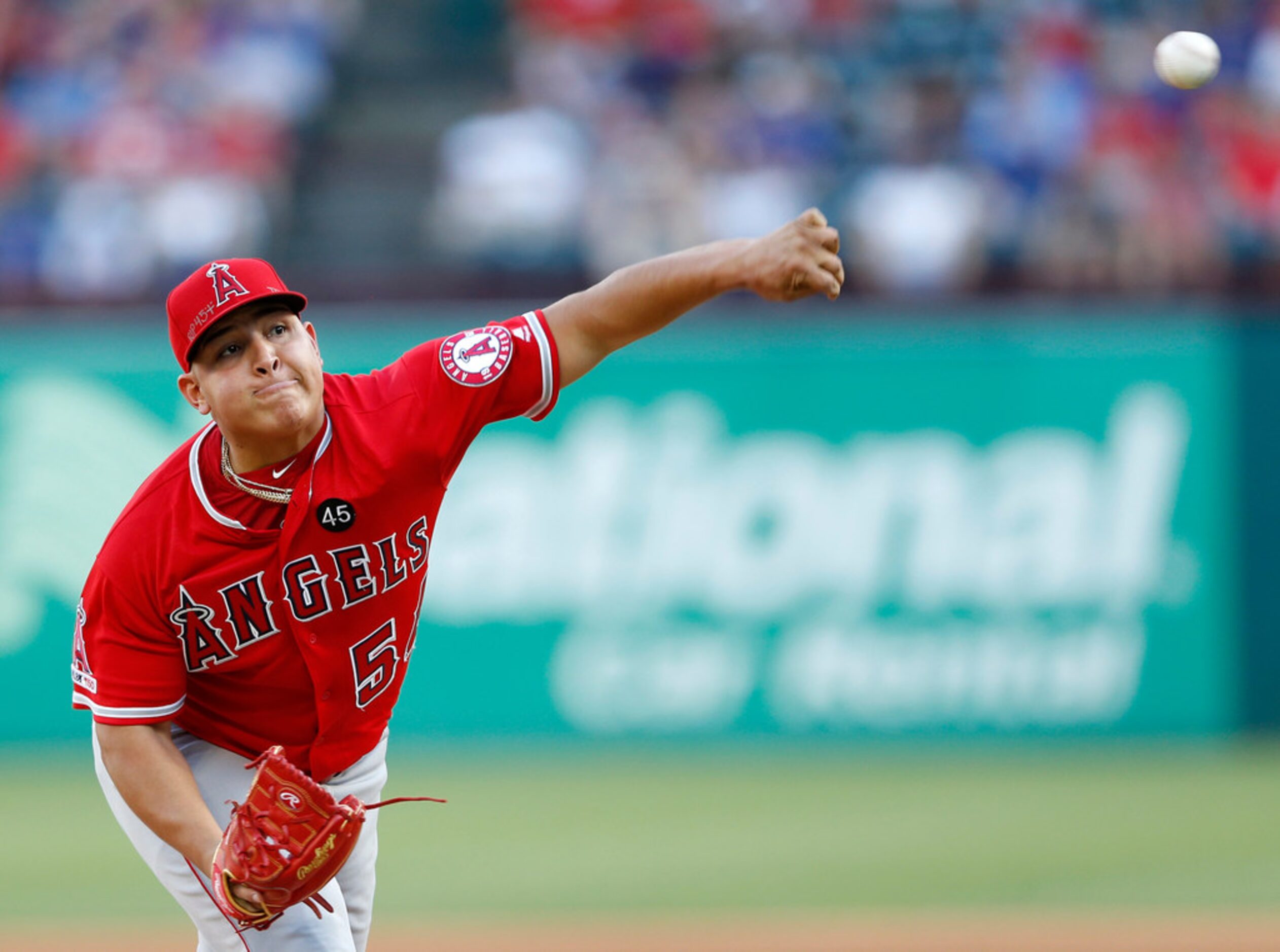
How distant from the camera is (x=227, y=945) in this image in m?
4.20

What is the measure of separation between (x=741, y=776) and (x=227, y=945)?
227 inches

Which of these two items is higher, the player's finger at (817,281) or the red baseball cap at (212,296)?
Result: the red baseball cap at (212,296)

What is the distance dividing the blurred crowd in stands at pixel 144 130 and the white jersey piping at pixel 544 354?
24.3 ft

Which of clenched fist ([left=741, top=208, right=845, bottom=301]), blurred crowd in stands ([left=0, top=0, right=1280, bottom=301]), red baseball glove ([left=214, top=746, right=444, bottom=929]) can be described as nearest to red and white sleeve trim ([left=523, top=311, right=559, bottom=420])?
clenched fist ([left=741, top=208, right=845, bottom=301])

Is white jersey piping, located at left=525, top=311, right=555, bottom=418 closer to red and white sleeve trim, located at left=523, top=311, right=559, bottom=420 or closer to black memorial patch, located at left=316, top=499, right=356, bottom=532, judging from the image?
red and white sleeve trim, located at left=523, top=311, right=559, bottom=420

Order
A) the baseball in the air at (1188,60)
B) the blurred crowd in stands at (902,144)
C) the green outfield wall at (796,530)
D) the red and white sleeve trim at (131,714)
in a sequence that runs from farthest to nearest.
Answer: the blurred crowd in stands at (902,144) → the green outfield wall at (796,530) → the baseball in the air at (1188,60) → the red and white sleeve trim at (131,714)

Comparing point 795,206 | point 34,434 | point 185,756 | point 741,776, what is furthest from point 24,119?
point 185,756

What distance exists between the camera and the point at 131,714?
13.1ft

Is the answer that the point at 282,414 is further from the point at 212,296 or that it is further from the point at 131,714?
the point at 131,714

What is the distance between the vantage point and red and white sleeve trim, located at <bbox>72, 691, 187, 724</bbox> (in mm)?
3992

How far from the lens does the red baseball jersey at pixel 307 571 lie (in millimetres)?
3994

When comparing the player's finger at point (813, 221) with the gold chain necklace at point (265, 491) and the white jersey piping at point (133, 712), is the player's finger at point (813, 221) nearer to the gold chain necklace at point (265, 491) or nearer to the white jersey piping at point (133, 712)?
the gold chain necklace at point (265, 491)

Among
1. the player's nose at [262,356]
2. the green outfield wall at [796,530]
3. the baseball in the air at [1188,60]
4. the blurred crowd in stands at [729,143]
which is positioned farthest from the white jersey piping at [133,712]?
the blurred crowd in stands at [729,143]

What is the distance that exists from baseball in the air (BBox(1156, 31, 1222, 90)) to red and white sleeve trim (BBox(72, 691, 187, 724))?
11.0ft
